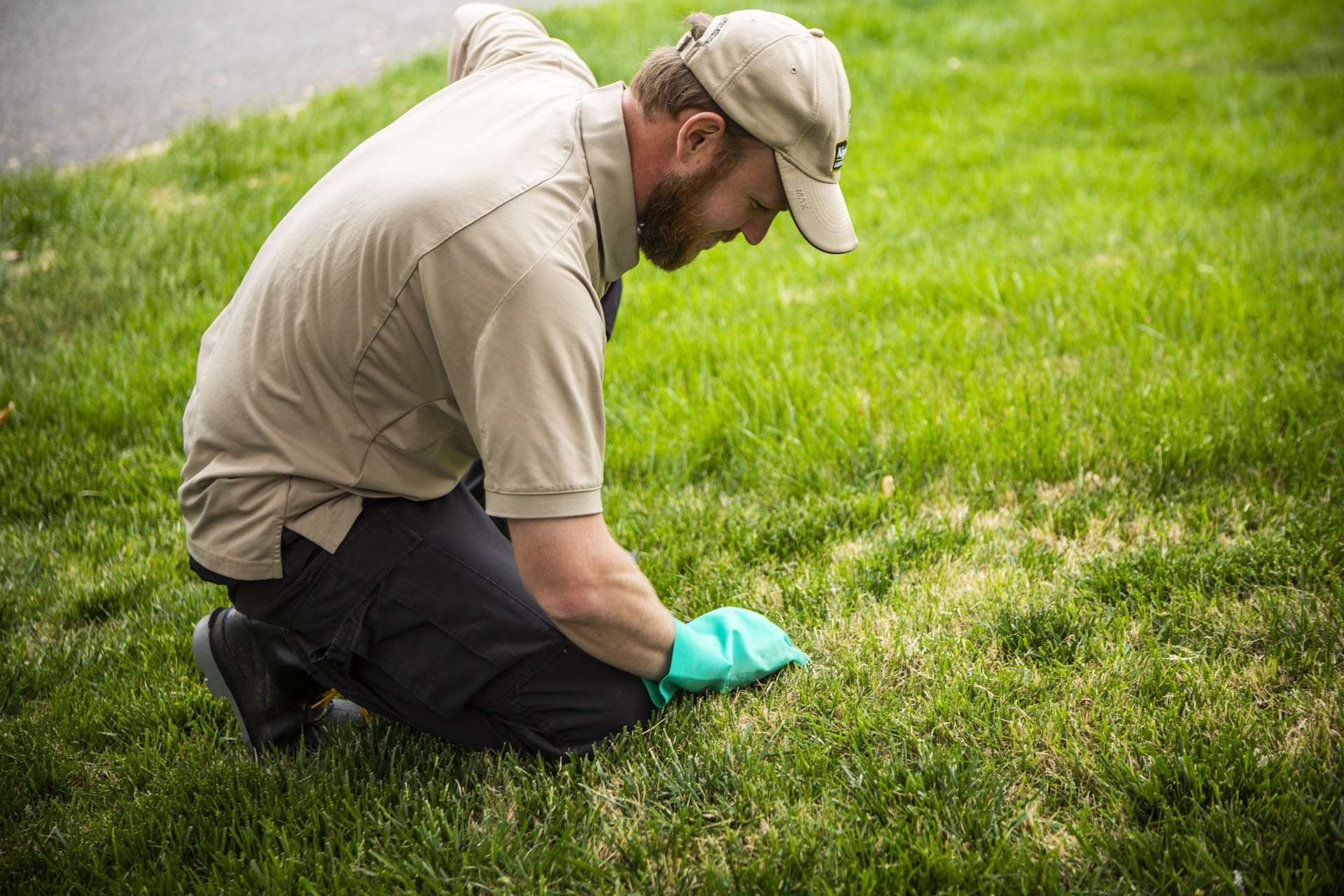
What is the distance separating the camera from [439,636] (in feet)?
7.88

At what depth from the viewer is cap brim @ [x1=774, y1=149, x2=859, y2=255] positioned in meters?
2.30

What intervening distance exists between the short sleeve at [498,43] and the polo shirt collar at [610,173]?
0.59m

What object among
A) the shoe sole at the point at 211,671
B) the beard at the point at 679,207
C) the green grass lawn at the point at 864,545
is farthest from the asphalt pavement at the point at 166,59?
the beard at the point at 679,207

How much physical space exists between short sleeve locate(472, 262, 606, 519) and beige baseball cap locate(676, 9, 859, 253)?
60 centimetres

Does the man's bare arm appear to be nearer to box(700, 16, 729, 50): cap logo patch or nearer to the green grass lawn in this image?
the green grass lawn

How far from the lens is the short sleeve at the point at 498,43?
9.45 feet

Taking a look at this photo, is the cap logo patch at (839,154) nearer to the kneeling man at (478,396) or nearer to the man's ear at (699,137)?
the kneeling man at (478,396)

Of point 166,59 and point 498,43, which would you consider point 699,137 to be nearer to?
point 498,43

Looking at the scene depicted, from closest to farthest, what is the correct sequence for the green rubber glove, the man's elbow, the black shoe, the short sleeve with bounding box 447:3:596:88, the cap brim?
the man's elbow
the cap brim
the green rubber glove
the black shoe
the short sleeve with bounding box 447:3:596:88

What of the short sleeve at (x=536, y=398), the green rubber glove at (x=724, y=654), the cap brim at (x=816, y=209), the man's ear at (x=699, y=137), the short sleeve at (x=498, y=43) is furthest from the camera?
the short sleeve at (x=498, y=43)

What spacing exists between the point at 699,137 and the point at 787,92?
8.3 inches

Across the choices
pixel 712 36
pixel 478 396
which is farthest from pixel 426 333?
pixel 712 36

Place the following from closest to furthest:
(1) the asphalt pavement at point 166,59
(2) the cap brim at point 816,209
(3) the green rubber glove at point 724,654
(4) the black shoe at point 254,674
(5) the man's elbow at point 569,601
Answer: (5) the man's elbow at point 569,601, (2) the cap brim at point 816,209, (3) the green rubber glove at point 724,654, (4) the black shoe at point 254,674, (1) the asphalt pavement at point 166,59

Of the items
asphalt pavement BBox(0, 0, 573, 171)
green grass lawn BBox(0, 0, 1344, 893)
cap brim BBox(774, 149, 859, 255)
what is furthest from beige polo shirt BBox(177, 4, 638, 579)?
asphalt pavement BBox(0, 0, 573, 171)
